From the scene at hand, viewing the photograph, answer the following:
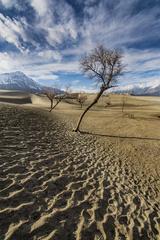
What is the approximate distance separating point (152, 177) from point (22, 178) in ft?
26.3

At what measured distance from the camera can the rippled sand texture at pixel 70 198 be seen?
6129 mm

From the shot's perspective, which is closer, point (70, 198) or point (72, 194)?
point (70, 198)

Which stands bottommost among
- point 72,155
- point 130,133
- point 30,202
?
point 130,133

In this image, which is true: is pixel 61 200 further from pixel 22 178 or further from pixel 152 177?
pixel 152 177

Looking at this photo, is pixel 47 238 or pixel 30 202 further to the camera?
pixel 30 202

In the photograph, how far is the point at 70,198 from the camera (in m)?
7.93

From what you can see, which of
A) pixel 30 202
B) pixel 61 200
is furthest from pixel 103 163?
pixel 30 202

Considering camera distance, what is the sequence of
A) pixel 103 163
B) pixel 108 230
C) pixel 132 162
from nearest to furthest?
pixel 108 230 < pixel 103 163 < pixel 132 162

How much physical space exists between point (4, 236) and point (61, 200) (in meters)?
2.69

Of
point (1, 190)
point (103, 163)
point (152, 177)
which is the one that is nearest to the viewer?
point (1, 190)

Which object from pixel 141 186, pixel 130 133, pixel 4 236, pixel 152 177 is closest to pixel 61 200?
pixel 4 236

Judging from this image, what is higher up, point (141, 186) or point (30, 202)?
point (30, 202)

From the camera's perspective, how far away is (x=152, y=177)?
41.1ft

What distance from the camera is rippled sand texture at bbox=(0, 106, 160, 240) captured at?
613cm
